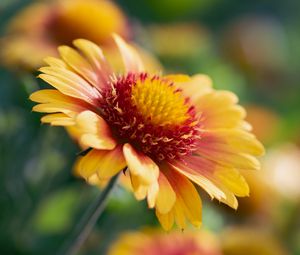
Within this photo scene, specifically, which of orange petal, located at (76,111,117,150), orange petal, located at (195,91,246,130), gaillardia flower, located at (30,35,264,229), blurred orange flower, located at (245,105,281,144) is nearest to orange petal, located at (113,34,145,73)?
gaillardia flower, located at (30,35,264,229)

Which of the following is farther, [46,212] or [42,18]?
[42,18]

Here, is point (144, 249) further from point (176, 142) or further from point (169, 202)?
point (169, 202)

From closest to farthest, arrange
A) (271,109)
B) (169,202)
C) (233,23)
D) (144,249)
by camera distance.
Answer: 1. (169,202)
2. (144,249)
3. (271,109)
4. (233,23)

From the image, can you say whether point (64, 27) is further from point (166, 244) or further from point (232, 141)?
point (232, 141)

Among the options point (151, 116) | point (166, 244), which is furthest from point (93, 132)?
point (166, 244)

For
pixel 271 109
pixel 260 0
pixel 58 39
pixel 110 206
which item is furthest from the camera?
pixel 260 0

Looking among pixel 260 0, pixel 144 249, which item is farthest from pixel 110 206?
pixel 260 0

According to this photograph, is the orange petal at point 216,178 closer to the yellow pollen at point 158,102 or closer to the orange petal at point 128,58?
the yellow pollen at point 158,102
